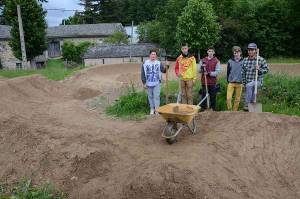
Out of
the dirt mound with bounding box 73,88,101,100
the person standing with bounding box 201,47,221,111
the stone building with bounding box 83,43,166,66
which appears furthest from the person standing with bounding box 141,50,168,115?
the stone building with bounding box 83,43,166,66

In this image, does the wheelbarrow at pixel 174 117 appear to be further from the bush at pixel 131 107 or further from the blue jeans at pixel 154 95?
the bush at pixel 131 107

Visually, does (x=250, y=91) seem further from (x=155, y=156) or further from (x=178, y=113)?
(x=155, y=156)

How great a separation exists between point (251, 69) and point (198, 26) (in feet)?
74.4

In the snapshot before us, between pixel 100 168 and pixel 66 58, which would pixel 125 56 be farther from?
pixel 100 168

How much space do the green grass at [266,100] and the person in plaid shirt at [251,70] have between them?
107 cm

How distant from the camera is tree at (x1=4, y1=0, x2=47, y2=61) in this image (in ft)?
116

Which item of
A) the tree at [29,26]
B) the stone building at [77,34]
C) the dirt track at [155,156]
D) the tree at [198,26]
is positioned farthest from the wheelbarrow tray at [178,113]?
the stone building at [77,34]

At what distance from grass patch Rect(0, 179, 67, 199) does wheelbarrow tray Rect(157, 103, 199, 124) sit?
2163 millimetres

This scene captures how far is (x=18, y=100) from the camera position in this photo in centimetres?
1283

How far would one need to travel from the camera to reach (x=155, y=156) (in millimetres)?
6508

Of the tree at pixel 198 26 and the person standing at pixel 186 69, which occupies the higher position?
the tree at pixel 198 26

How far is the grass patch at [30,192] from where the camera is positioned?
6.08 m

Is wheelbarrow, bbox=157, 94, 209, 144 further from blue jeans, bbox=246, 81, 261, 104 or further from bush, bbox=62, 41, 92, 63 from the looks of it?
bush, bbox=62, 41, 92, 63

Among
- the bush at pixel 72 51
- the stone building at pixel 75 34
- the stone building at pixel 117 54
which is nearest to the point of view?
the stone building at pixel 117 54
